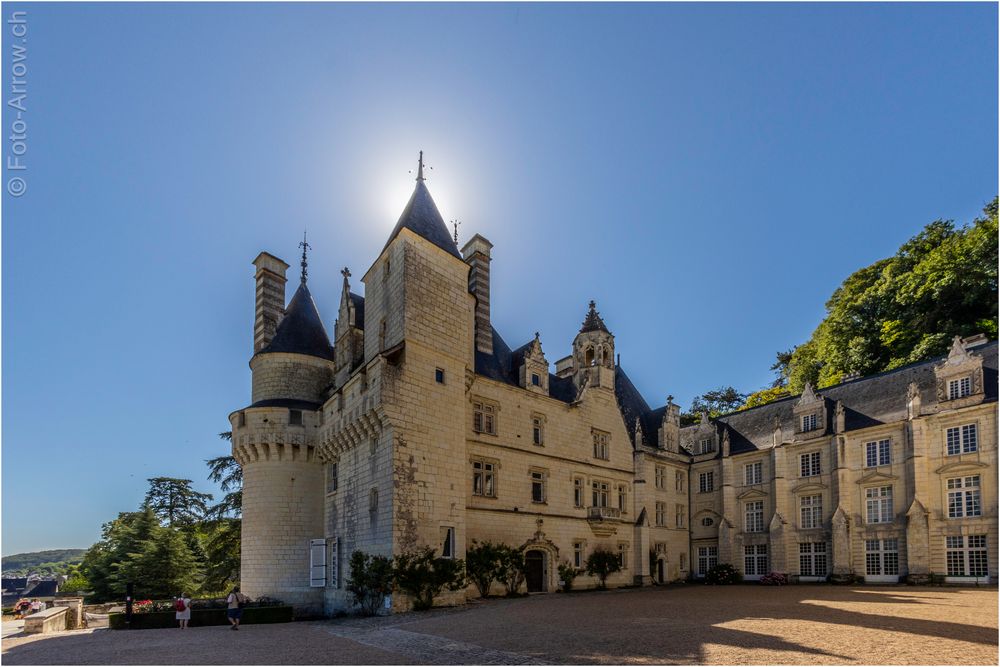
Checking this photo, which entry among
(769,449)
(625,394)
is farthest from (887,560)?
(625,394)

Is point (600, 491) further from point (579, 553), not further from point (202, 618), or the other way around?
point (202, 618)

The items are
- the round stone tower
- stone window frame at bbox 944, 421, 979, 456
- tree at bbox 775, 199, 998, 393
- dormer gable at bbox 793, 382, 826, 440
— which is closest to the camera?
the round stone tower

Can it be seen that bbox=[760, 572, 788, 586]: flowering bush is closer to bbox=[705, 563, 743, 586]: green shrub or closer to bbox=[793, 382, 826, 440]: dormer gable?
bbox=[705, 563, 743, 586]: green shrub

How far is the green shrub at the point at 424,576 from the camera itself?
17.0m

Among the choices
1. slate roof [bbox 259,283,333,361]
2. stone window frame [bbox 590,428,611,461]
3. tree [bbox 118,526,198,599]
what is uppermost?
slate roof [bbox 259,283,333,361]

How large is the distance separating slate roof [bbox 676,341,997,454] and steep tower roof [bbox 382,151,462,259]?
18071 mm

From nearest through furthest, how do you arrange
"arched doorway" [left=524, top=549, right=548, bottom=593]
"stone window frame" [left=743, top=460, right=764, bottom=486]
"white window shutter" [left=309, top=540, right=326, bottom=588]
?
"white window shutter" [left=309, top=540, right=326, bottom=588] → "arched doorway" [left=524, top=549, right=548, bottom=593] → "stone window frame" [left=743, top=460, right=764, bottom=486]

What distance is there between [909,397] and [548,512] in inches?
584

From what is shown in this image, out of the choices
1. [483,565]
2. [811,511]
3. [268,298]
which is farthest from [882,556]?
[268,298]

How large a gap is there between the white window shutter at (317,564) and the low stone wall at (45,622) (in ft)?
23.5

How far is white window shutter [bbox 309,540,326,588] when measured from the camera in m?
21.0

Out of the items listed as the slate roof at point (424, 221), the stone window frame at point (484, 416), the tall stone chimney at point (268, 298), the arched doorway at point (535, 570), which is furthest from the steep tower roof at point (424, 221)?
the arched doorway at point (535, 570)

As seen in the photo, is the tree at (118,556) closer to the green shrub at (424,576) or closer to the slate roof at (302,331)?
the slate roof at (302,331)

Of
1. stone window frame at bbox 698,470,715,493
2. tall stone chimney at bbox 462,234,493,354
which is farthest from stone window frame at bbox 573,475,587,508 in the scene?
stone window frame at bbox 698,470,715,493
